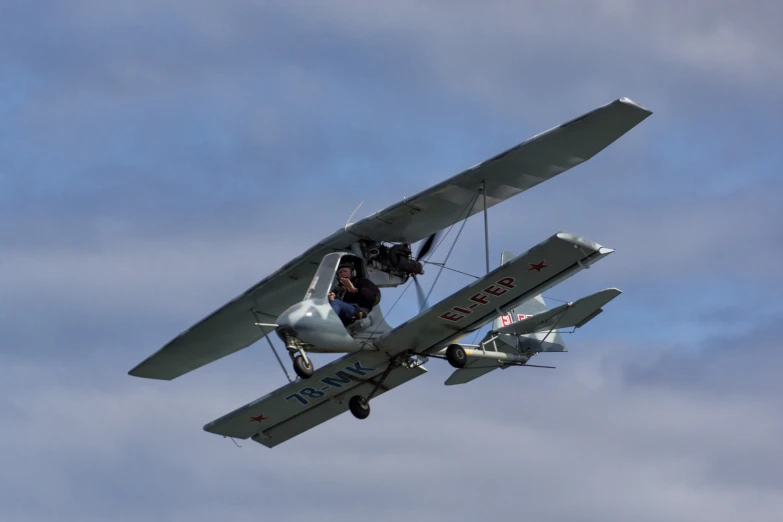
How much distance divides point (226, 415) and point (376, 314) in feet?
16.4

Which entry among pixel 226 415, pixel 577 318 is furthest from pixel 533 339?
pixel 226 415

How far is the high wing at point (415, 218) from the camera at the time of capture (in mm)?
29266

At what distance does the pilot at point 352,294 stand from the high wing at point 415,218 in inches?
38.4

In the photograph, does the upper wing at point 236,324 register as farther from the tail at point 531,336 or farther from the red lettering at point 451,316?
the tail at point 531,336

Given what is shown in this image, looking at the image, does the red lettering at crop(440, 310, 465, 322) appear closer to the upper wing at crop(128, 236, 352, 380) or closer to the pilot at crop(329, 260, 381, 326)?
the pilot at crop(329, 260, 381, 326)

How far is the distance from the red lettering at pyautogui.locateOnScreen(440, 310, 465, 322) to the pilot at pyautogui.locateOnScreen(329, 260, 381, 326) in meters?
1.50

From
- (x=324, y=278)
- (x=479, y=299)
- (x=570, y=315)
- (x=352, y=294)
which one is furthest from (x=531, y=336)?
(x=324, y=278)

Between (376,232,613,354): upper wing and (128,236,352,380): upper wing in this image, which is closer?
(376,232,613,354): upper wing

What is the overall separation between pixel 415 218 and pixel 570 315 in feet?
12.0

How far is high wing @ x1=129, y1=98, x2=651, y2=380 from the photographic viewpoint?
29.3m

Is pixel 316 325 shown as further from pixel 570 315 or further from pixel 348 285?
pixel 570 315

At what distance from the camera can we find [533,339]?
110ft

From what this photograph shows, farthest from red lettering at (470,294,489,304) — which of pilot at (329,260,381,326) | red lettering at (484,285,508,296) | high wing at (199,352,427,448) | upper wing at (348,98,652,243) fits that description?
high wing at (199,352,427,448)

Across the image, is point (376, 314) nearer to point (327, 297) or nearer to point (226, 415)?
point (327, 297)
